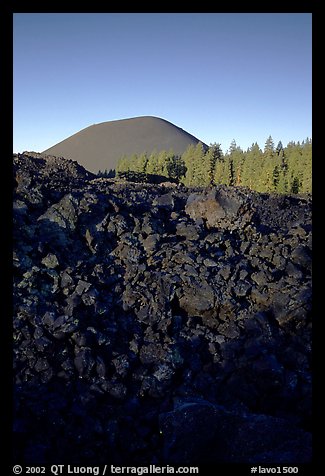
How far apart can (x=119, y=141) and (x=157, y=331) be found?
385 feet

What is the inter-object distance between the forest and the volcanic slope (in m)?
45.7

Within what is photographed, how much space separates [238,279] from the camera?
11.4 metres

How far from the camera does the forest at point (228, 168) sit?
1689 inches

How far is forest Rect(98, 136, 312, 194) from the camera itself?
4291 cm

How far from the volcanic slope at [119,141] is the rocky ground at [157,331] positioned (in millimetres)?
83311

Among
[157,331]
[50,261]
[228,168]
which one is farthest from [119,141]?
[157,331]

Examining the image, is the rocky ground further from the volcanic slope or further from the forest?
the volcanic slope

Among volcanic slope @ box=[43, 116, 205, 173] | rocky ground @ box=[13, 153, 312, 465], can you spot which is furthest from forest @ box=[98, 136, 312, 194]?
volcanic slope @ box=[43, 116, 205, 173]

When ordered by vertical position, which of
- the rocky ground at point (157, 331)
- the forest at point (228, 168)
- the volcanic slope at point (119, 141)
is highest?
the volcanic slope at point (119, 141)

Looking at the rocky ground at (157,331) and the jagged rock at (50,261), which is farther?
the jagged rock at (50,261)

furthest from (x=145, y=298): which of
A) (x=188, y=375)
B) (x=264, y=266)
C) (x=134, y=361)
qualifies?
(x=264, y=266)

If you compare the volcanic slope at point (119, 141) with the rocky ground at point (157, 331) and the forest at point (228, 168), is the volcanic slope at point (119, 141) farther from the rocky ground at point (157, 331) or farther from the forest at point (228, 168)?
the rocky ground at point (157, 331)

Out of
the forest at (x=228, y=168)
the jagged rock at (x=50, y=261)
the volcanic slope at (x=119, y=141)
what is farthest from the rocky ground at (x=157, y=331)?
the volcanic slope at (x=119, y=141)
